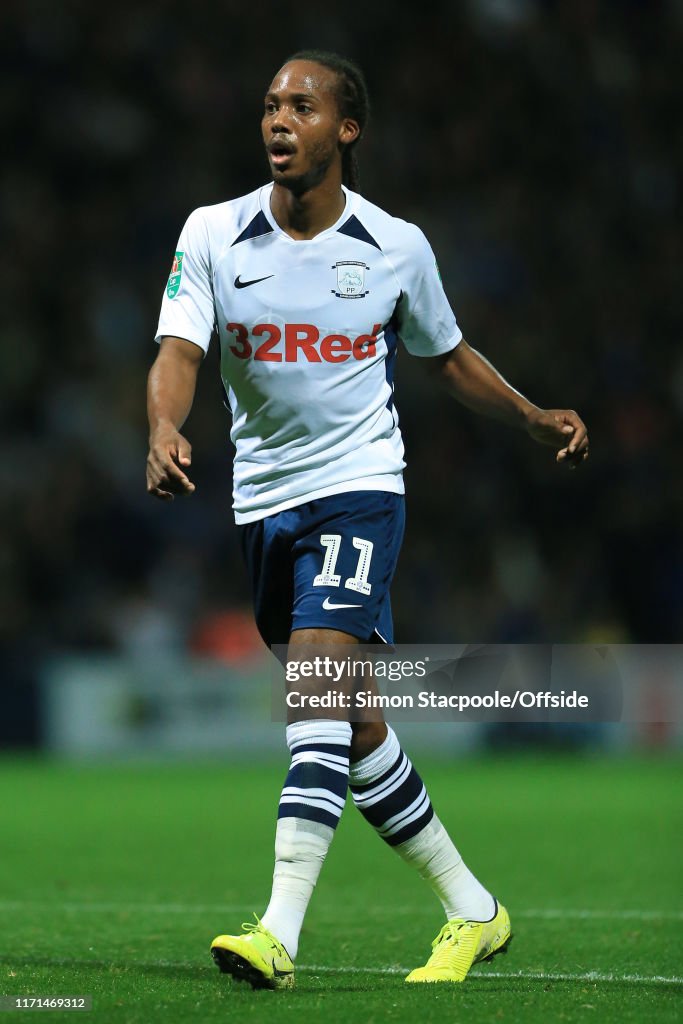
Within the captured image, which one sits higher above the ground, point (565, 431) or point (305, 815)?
point (565, 431)

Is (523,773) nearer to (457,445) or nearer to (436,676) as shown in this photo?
(457,445)

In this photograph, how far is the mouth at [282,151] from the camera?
14.7 feet

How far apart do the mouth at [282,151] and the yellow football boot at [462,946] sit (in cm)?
214

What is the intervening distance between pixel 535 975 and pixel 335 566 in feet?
4.22

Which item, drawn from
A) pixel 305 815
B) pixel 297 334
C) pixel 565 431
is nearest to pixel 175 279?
pixel 297 334

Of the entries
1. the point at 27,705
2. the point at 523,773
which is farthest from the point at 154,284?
the point at 523,773

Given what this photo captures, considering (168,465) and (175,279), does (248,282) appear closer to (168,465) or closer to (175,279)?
(175,279)

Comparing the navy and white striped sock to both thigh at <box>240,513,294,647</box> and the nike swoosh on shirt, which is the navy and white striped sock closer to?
thigh at <box>240,513,294,647</box>

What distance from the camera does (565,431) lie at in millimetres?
4742

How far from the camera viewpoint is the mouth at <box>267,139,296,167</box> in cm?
449

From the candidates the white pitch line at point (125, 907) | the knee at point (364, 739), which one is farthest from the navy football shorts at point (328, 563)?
the white pitch line at point (125, 907)

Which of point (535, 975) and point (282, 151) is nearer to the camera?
point (282, 151)

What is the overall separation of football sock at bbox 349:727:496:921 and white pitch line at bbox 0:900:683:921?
4.84 feet
